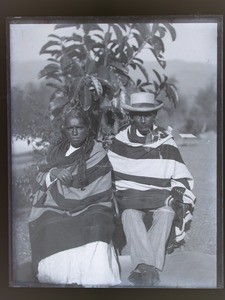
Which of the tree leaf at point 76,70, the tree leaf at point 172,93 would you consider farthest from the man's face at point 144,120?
the tree leaf at point 76,70

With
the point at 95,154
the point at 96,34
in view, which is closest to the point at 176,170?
the point at 95,154

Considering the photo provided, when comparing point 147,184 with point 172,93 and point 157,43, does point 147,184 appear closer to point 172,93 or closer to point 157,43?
point 172,93

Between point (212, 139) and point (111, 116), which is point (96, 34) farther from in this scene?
point (212, 139)

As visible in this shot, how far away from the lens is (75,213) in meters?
2.48

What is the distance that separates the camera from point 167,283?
2486 millimetres

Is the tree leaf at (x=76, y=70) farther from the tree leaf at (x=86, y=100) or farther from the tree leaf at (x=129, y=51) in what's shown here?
the tree leaf at (x=129, y=51)

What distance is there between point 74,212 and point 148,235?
0.36 metres

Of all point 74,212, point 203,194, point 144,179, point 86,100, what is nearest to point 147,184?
point 144,179

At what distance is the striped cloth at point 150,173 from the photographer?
2.47m

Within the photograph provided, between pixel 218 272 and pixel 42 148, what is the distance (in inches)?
40.2

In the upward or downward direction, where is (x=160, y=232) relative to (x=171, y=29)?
downward

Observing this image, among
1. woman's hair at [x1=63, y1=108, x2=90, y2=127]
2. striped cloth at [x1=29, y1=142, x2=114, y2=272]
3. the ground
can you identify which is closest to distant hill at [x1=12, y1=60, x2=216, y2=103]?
the ground

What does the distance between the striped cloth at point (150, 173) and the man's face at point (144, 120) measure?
29 mm

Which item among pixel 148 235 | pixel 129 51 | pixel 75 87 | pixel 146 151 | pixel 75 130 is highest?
pixel 129 51
